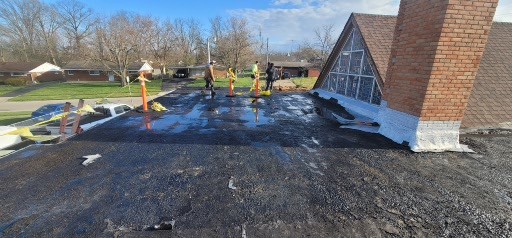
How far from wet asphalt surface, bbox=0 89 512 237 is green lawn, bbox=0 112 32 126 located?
77.4 feet

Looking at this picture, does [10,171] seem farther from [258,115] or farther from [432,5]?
[432,5]

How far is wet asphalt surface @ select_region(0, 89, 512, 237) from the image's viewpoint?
2.21 meters

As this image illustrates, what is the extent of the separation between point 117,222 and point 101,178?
1.14 metres

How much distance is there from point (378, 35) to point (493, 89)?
415 cm

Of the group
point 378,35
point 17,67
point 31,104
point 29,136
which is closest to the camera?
point 29,136

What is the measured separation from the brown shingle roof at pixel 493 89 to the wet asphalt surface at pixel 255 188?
54 cm

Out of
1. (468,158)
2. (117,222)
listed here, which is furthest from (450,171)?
(117,222)

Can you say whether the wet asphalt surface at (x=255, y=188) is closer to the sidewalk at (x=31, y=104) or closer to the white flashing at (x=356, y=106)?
the white flashing at (x=356, y=106)

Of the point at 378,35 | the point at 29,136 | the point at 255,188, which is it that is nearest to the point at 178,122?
the point at 29,136

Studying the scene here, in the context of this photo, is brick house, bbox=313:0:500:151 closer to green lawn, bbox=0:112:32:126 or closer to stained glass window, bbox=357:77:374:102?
stained glass window, bbox=357:77:374:102

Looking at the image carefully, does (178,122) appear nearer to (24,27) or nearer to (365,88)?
(365,88)

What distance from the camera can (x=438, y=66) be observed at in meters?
3.80

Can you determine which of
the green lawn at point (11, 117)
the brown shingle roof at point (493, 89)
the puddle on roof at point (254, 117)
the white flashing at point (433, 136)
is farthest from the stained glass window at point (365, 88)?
the green lawn at point (11, 117)

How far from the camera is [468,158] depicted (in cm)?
373
